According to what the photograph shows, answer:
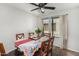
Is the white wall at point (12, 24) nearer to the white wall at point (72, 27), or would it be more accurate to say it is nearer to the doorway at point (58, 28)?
the doorway at point (58, 28)

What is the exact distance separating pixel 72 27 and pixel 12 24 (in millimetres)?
1041

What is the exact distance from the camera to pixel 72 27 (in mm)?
1479

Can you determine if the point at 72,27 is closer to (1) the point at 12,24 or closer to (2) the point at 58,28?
(2) the point at 58,28

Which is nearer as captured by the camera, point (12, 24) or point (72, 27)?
point (12, 24)

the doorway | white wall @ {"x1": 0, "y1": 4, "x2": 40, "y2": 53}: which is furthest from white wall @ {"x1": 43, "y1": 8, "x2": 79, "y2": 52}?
white wall @ {"x1": 0, "y1": 4, "x2": 40, "y2": 53}

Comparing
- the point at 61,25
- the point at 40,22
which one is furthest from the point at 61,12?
the point at 40,22

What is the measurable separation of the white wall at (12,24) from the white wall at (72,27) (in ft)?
1.09

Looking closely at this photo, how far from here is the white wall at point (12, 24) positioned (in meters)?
1.25

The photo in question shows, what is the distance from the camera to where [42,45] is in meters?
1.77

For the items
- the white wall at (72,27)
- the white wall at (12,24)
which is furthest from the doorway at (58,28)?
the white wall at (12,24)

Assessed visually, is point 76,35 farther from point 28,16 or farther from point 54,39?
point 28,16

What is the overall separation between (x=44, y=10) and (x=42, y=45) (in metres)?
0.75

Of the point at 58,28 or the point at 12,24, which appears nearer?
the point at 12,24

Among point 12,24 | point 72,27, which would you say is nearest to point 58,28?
point 72,27
